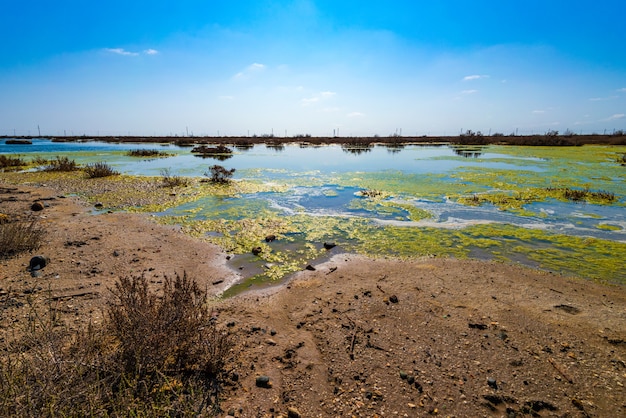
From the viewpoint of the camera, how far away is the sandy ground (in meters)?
3.61

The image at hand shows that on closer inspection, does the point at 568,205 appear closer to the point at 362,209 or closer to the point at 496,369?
the point at 362,209

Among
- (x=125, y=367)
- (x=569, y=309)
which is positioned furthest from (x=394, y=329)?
(x=125, y=367)

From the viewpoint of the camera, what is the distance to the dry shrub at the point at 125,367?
2648mm

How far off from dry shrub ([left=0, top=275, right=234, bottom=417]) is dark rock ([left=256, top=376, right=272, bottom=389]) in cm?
48

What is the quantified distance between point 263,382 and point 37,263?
648 cm

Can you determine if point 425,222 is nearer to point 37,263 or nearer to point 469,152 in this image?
point 37,263

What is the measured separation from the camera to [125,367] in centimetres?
335

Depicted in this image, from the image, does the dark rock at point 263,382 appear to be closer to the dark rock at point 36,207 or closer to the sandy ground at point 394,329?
the sandy ground at point 394,329

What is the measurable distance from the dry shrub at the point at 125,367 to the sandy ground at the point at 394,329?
0.44 meters

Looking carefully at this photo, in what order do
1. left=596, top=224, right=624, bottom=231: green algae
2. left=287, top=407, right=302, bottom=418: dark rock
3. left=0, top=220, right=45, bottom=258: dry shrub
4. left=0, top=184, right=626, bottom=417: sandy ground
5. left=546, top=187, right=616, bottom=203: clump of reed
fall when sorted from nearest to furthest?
left=287, top=407, right=302, bottom=418: dark rock, left=0, top=184, right=626, bottom=417: sandy ground, left=0, top=220, right=45, bottom=258: dry shrub, left=596, top=224, right=624, bottom=231: green algae, left=546, top=187, right=616, bottom=203: clump of reed

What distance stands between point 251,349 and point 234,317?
1.02 metres

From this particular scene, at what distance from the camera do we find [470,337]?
15.4 feet

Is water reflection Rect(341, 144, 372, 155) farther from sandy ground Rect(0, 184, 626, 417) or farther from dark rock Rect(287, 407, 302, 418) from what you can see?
dark rock Rect(287, 407, 302, 418)

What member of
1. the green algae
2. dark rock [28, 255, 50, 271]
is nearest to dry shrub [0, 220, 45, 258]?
dark rock [28, 255, 50, 271]
